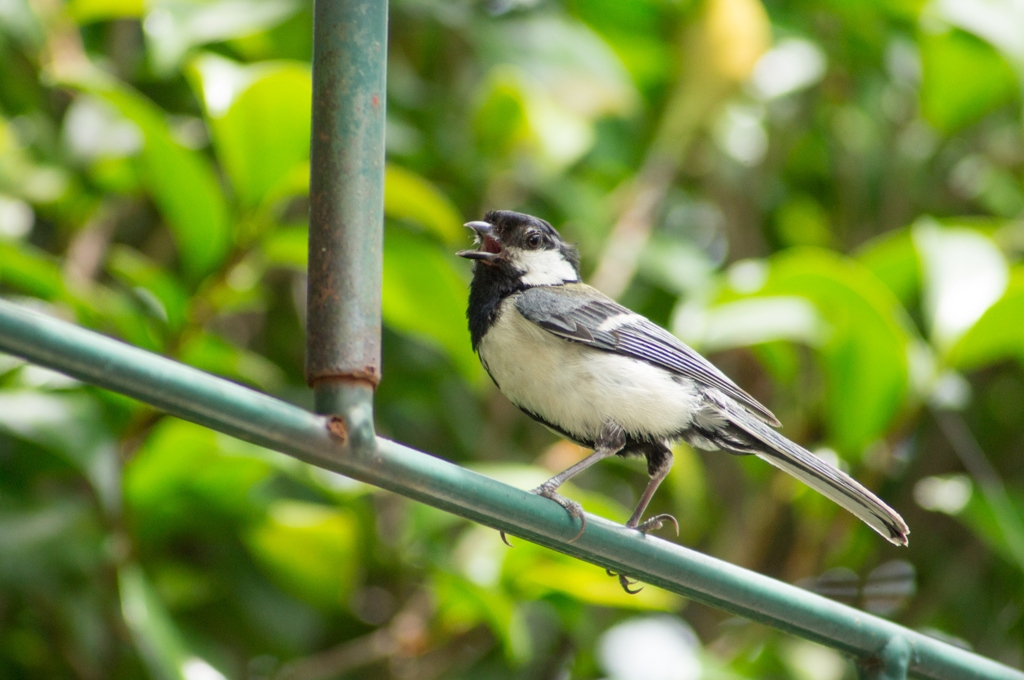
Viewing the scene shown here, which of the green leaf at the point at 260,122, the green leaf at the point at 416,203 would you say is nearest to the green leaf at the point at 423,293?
the green leaf at the point at 416,203

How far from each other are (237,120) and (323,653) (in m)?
1.53

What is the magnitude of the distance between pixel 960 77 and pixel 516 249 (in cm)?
164

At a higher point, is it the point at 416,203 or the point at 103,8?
the point at 103,8

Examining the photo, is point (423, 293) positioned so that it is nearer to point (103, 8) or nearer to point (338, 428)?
point (103, 8)

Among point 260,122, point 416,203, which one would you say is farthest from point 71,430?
point 416,203

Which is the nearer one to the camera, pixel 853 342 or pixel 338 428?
pixel 338 428

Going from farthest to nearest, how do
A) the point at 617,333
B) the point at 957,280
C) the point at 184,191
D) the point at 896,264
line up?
the point at 896,264 → the point at 957,280 → the point at 184,191 → the point at 617,333

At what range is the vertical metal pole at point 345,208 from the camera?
96 centimetres

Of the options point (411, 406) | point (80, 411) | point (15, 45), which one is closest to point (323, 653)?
point (411, 406)

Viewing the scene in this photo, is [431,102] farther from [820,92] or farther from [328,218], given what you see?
[328,218]

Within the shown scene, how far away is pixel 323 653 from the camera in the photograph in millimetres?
2738

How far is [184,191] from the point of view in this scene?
205 cm

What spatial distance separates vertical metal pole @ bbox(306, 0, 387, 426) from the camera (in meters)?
0.96

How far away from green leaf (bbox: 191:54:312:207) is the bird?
17.6 inches
